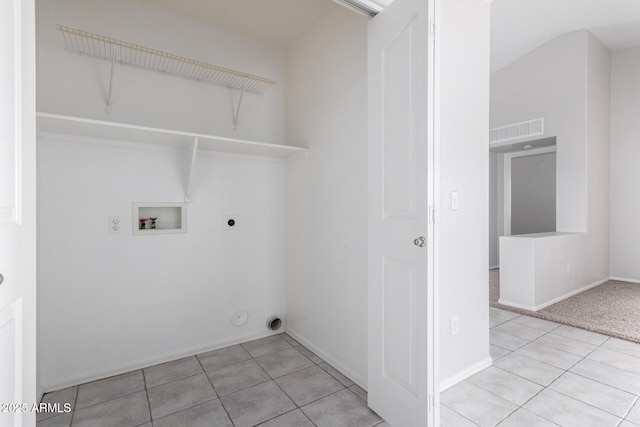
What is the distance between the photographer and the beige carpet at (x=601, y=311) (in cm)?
279

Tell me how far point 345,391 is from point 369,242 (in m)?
0.96

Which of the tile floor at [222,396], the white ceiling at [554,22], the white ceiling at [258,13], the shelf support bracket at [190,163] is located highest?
the white ceiling at [554,22]

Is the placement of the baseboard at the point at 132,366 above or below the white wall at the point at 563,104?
below

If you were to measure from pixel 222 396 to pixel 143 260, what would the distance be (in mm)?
1091

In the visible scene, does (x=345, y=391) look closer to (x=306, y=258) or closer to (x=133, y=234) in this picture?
(x=306, y=258)

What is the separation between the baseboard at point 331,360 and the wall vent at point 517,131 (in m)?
4.21

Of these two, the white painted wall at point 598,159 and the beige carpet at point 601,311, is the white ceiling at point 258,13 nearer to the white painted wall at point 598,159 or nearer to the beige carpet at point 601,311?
the beige carpet at point 601,311

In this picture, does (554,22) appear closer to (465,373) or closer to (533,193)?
(533,193)

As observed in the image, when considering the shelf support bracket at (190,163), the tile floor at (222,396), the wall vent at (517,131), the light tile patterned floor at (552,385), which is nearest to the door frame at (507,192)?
the wall vent at (517,131)

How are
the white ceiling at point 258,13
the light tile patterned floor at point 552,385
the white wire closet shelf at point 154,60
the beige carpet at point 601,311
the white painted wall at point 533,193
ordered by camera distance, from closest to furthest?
the light tile patterned floor at point 552,385 → the white wire closet shelf at point 154,60 → the white ceiling at point 258,13 → the beige carpet at point 601,311 → the white painted wall at point 533,193

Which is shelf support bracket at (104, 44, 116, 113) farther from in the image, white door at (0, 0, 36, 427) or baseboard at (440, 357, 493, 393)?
baseboard at (440, 357, 493, 393)

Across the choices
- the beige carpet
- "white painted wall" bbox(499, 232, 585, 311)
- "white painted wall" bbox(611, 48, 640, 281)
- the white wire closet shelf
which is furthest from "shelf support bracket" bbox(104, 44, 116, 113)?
"white painted wall" bbox(611, 48, 640, 281)

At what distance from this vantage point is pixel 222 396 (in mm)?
1880

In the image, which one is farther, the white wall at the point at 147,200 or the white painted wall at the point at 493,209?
the white painted wall at the point at 493,209
